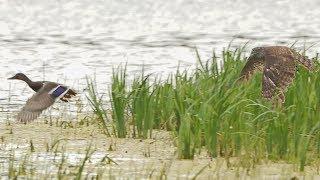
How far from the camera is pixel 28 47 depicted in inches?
792

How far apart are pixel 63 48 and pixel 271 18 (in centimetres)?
873

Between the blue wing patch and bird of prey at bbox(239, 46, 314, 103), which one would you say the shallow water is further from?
bird of prey at bbox(239, 46, 314, 103)

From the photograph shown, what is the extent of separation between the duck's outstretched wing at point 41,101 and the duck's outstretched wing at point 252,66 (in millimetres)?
1801

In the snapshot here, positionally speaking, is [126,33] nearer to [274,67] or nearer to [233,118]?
[274,67]

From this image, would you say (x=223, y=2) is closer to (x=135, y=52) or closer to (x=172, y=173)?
(x=135, y=52)

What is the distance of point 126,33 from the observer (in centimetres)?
2347

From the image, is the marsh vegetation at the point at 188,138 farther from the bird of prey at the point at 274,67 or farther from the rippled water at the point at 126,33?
the rippled water at the point at 126,33

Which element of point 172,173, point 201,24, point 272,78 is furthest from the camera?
point 201,24

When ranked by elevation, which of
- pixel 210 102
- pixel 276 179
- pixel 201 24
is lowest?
pixel 276 179

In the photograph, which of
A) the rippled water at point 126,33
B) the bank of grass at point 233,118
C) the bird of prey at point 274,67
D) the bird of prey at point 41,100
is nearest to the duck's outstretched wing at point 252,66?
the bird of prey at point 274,67

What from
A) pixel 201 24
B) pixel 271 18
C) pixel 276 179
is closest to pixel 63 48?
pixel 201 24

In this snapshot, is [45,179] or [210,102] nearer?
[45,179]

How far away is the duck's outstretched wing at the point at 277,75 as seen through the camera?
10.3 meters

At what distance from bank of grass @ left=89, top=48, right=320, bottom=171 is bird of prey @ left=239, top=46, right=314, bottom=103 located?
0.11 m
